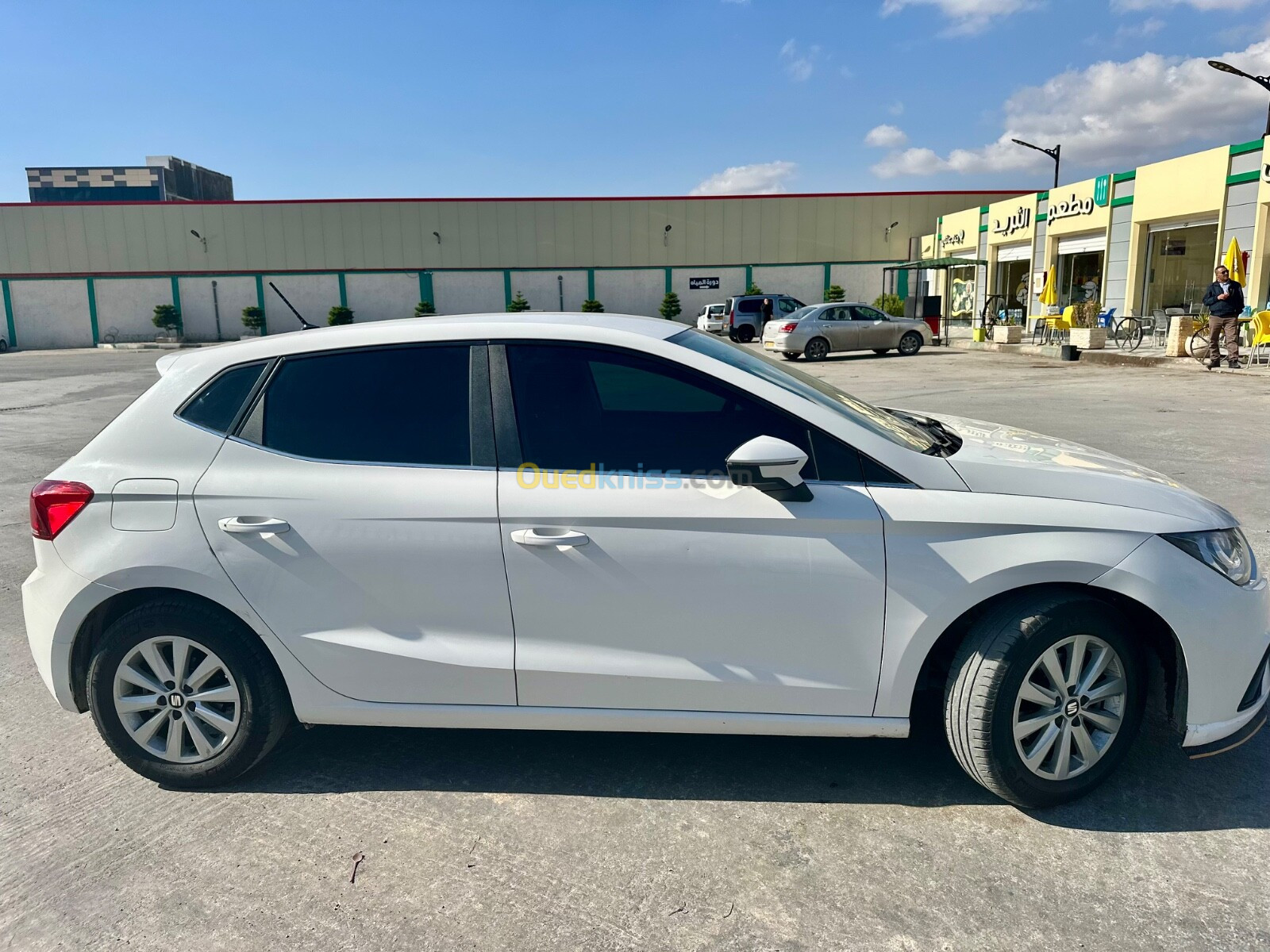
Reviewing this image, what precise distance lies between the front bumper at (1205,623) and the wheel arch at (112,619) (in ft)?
9.39

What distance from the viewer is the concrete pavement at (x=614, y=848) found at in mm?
2463

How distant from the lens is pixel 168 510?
9.99 ft

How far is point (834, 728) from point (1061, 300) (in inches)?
1226

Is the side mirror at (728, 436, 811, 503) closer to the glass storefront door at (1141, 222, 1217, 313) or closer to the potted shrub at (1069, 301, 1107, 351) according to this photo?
the potted shrub at (1069, 301, 1107, 351)

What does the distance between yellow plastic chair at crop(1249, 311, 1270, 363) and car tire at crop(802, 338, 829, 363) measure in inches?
380

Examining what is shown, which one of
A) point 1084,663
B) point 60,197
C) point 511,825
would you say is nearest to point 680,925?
point 511,825

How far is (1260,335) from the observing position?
56.5ft

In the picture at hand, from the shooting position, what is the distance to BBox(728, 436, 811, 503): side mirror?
8.94 ft

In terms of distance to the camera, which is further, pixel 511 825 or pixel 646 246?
pixel 646 246

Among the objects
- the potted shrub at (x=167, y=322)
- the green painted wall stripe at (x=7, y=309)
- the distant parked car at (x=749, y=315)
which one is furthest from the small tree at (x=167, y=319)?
the distant parked car at (x=749, y=315)

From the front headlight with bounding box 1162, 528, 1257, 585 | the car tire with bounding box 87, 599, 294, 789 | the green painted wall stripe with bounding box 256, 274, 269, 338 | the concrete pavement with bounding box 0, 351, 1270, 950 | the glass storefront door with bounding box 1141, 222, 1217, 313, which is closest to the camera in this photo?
the concrete pavement with bounding box 0, 351, 1270, 950

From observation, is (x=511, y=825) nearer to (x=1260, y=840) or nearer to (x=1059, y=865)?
(x=1059, y=865)

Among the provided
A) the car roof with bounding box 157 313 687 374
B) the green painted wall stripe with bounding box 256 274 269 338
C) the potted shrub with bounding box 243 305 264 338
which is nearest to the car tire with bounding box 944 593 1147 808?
the car roof with bounding box 157 313 687 374

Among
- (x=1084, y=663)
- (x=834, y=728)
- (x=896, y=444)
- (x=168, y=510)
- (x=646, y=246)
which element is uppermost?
(x=646, y=246)
